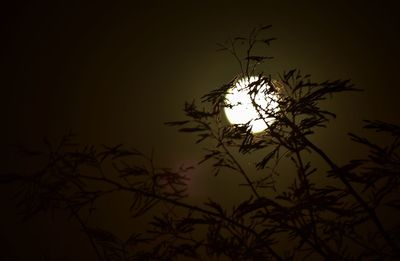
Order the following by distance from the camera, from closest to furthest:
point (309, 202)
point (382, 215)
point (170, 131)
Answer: point (309, 202) < point (382, 215) < point (170, 131)

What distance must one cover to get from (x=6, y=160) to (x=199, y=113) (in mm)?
1993

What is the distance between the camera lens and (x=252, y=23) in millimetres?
2547

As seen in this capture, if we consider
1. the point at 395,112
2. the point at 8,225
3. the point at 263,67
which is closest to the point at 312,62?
the point at 263,67

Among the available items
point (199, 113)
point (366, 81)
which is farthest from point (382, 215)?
point (199, 113)

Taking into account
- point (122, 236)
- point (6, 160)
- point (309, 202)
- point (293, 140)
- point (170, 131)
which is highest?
point (6, 160)

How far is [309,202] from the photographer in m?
0.93

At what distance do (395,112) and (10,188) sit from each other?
2673mm

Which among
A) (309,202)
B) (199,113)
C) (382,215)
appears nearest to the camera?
(309,202)

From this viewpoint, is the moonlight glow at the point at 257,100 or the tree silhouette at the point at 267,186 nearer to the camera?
the tree silhouette at the point at 267,186

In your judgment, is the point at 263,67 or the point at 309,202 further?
the point at 263,67

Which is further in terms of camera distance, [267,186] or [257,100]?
[267,186]

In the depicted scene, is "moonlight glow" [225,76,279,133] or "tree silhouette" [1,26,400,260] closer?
"tree silhouette" [1,26,400,260]

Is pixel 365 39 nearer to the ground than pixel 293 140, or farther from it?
farther from it

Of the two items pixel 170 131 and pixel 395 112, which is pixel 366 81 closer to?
pixel 395 112
